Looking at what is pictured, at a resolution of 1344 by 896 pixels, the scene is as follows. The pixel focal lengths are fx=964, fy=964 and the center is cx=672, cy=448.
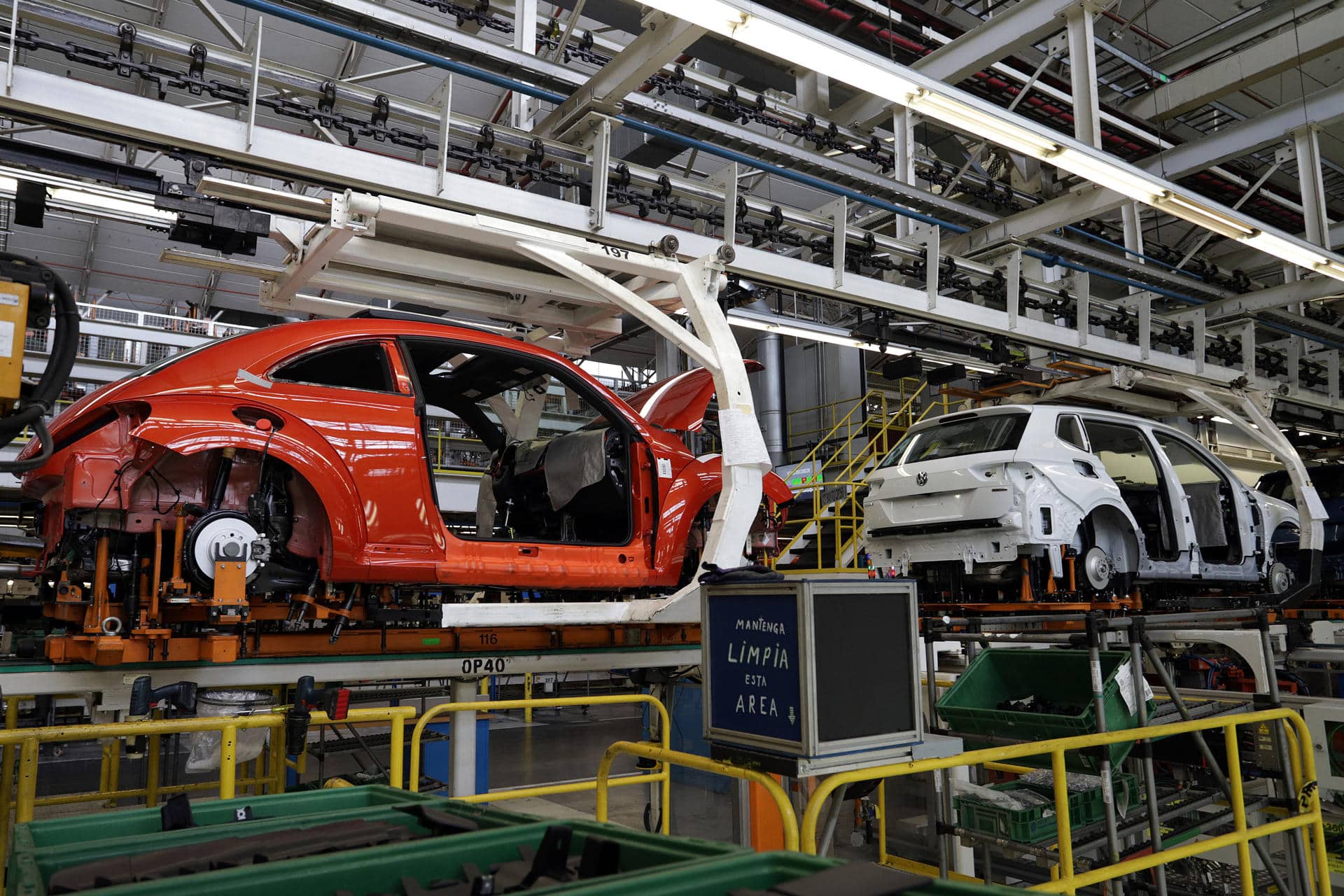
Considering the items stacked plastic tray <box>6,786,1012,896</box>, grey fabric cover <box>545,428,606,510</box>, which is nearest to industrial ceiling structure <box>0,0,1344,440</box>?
grey fabric cover <box>545,428,606,510</box>

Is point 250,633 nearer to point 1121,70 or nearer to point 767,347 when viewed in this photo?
point 1121,70

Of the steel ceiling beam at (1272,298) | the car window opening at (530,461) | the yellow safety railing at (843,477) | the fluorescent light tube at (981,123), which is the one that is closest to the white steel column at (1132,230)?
the steel ceiling beam at (1272,298)

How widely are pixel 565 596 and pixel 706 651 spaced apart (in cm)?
219

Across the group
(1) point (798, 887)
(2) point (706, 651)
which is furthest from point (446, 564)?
(1) point (798, 887)

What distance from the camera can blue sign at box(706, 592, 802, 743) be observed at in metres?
2.71

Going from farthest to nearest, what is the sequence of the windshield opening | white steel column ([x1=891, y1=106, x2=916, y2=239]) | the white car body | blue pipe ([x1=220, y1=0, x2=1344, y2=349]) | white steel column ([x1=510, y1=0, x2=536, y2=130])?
1. white steel column ([x1=891, y1=106, x2=916, y2=239])
2. the windshield opening
3. the white car body
4. white steel column ([x1=510, y1=0, x2=536, y2=130])
5. blue pipe ([x1=220, y1=0, x2=1344, y2=349])

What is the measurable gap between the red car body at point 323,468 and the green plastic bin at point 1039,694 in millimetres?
1631

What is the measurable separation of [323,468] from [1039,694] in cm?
377

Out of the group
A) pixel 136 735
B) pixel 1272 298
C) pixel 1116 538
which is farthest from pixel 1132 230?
pixel 136 735

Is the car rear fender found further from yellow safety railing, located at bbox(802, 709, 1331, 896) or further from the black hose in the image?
the black hose

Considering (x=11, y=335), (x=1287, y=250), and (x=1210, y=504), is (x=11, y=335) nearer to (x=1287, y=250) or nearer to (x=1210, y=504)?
(x=1287, y=250)

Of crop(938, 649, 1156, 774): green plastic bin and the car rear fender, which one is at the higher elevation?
the car rear fender

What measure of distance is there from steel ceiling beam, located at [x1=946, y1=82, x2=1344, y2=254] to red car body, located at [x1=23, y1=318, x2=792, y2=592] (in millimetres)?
4249

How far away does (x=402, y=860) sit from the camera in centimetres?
145
